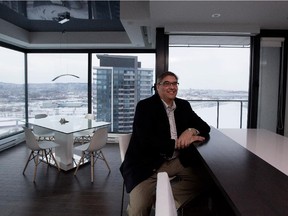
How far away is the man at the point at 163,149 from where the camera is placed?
182 cm

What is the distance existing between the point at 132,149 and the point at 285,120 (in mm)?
3123

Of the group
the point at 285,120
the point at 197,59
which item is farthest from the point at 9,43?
the point at 285,120

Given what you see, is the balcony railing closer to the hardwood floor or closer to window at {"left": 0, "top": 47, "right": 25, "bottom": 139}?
the hardwood floor

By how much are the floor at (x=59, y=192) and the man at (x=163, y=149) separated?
721 mm

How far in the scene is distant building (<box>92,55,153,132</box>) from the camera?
580 centimetres

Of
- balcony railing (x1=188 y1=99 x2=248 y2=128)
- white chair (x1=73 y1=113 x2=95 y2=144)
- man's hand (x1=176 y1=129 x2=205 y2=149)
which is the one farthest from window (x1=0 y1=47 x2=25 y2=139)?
man's hand (x1=176 y1=129 x2=205 y2=149)

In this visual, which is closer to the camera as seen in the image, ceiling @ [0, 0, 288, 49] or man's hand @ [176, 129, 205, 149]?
man's hand @ [176, 129, 205, 149]

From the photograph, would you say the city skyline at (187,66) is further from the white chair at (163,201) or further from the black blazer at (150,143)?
the white chair at (163,201)

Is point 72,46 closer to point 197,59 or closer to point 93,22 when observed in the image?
point 93,22

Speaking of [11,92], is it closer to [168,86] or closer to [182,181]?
[168,86]

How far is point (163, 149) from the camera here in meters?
1.80

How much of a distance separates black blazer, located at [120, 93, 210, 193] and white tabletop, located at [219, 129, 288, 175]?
0.32 meters

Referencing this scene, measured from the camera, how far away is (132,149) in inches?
77.5

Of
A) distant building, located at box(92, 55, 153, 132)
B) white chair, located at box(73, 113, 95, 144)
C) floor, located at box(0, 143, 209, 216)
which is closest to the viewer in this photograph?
floor, located at box(0, 143, 209, 216)
